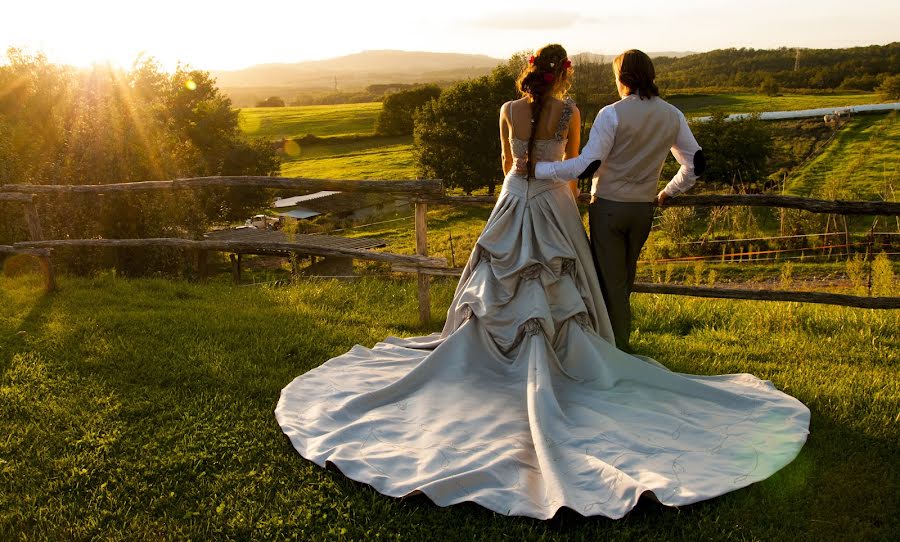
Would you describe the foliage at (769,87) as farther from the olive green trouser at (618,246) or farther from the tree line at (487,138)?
the olive green trouser at (618,246)

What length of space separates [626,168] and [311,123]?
7748 centimetres

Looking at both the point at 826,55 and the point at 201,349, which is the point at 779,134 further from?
the point at 201,349

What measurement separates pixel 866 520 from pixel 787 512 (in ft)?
1.32

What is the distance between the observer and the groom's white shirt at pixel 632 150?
4.48m

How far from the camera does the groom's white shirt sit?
448 cm

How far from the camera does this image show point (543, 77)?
4.62 metres

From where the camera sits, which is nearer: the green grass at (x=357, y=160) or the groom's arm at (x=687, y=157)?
the groom's arm at (x=687, y=157)

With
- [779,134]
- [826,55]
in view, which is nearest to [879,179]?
[779,134]

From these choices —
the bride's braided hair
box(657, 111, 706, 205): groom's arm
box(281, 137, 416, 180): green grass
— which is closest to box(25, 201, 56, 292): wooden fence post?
the bride's braided hair

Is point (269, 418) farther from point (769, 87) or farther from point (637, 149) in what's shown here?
point (769, 87)

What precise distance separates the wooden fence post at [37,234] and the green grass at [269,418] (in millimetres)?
160

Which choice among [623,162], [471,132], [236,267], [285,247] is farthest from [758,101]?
[623,162]

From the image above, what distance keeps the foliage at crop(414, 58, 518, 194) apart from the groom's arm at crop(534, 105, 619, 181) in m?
36.0

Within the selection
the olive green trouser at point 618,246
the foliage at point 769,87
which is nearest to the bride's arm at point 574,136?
the olive green trouser at point 618,246
